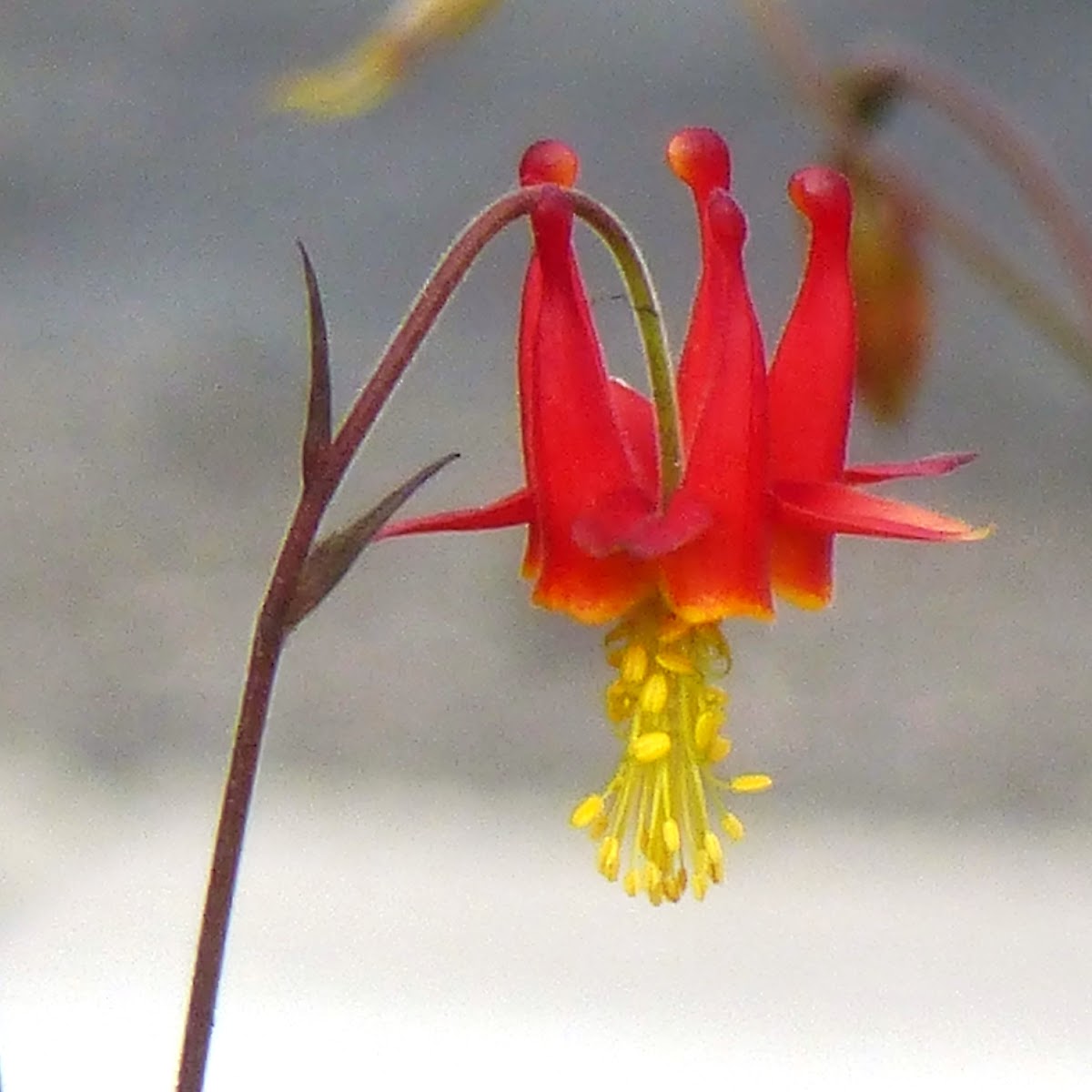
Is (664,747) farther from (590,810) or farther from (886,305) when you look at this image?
(886,305)

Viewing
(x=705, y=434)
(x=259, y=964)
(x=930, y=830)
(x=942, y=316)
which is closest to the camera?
(x=705, y=434)

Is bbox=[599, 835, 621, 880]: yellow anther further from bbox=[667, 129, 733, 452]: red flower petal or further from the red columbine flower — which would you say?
bbox=[667, 129, 733, 452]: red flower petal

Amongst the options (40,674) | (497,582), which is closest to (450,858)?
(497,582)

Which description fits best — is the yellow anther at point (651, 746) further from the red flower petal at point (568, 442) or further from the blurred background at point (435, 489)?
the blurred background at point (435, 489)

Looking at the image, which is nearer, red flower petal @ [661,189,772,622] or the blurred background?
Result: red flower petal @ [661,189,772,622]

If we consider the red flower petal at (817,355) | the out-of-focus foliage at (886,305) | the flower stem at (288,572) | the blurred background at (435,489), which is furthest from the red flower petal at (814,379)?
the blurred background at (435,489)

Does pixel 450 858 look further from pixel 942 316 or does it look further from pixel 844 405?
pixel 844 405

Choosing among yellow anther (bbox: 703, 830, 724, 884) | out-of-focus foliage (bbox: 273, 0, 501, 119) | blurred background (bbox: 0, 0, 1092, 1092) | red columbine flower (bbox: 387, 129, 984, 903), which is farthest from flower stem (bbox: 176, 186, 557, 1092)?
blurred background (bbox: 0, 0, 1092, 1092)
